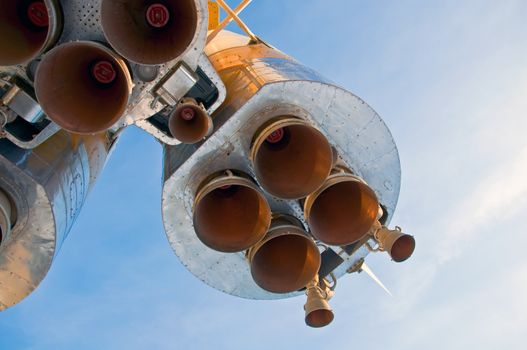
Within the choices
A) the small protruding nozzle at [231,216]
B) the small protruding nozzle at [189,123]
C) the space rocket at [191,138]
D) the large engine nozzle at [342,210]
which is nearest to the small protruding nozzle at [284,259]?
the space rocket at [191,138]

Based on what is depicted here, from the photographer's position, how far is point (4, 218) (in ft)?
23.5

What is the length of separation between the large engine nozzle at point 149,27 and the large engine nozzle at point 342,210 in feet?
12.1

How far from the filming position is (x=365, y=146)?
921 cm

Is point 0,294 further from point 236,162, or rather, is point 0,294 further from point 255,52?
point 255,52

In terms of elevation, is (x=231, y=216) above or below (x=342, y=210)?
below

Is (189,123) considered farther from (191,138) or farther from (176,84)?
(176,84)

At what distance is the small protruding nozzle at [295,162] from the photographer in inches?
314

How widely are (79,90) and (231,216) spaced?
3.37 meters

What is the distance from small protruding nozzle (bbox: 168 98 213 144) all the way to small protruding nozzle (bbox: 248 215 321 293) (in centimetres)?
234

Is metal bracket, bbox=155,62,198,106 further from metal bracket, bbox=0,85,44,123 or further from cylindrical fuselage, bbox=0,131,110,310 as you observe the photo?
cylindrical fuselage, bbox=0,131,110,310

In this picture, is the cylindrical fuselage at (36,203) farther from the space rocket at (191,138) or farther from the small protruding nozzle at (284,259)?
the small protruding nozzle at (284,259)

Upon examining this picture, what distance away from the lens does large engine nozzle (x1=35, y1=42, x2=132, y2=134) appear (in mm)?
6629

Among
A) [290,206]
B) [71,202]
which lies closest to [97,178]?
[71,202]

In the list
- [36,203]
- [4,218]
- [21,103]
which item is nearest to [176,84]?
[21,103]
